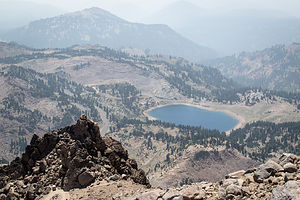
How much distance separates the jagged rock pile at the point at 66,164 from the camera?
113 ft

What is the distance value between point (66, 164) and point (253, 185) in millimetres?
20662

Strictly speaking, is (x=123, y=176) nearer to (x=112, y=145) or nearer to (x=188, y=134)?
(x=112, y=145)

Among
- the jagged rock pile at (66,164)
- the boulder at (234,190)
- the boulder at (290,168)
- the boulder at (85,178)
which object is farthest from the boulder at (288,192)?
the boulder at (85,178)

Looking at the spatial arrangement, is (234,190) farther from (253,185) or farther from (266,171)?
(266,171)

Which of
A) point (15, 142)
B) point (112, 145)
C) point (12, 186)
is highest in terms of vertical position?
point (112, 145)

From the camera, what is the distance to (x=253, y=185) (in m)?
23.1

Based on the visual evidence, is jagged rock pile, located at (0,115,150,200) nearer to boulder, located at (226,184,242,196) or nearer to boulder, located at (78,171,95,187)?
boulder, located at (78,171,95,187)

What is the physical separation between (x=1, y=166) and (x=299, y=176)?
33361mm

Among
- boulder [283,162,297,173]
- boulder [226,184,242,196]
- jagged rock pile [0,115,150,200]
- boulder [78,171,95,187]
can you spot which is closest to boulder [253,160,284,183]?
boulder [283,162,297,173]

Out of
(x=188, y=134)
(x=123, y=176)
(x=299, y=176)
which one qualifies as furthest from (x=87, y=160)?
(x=188, y=134)

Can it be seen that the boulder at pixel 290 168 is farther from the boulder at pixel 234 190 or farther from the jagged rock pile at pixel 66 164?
the jagged rock pile at pixel 66 164

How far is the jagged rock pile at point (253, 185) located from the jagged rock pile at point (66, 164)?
9.95 m

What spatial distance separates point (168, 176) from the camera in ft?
420

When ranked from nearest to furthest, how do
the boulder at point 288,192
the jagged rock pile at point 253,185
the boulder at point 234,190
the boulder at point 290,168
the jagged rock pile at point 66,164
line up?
the boulder at point 288,192, the jagged rock pile at point 253,185, the boulder at point 234,190, the boulder at point 290,168, the jagged rock pile at point 66,164
